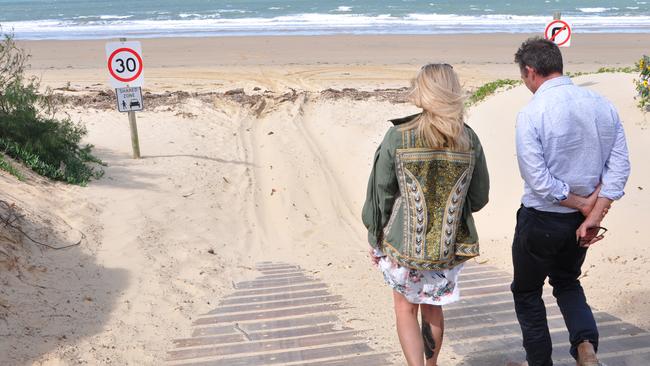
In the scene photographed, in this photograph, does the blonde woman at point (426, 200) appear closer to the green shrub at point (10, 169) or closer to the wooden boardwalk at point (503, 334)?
the wooden boardwalk at point (503, 334)

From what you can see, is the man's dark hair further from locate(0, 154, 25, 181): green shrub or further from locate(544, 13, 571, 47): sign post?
locate(544, 13, 571, 47): sign post

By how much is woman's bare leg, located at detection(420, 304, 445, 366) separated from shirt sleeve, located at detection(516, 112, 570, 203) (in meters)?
0.83

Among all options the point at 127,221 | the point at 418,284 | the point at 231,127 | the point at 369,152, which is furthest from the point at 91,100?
the point at 418,284

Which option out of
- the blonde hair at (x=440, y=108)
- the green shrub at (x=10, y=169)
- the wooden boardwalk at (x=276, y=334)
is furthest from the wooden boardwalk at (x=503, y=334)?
the green shrub at (x=10, y=169)

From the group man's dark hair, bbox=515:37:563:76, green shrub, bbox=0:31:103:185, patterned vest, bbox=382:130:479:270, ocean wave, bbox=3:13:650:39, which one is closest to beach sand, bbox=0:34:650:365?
green shrub, bbox=0:31:103:185

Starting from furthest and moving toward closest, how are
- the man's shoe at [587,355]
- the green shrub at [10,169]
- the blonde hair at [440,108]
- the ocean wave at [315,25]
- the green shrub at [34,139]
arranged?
the ocean wave at [315,25] < the green shrub at [34,139] < the green shrub at [10,169] < the man's shoe at [587,355] < the blonde hair at [440,108]

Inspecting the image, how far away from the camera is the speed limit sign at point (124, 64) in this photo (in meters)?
8.79

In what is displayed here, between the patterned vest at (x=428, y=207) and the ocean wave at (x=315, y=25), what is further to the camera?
the ocean wave at (x=315, y=25)

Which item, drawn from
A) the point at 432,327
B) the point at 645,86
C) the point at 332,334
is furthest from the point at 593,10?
the point at 432,327

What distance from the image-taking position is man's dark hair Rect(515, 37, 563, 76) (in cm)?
348

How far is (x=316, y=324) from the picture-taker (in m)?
4.71

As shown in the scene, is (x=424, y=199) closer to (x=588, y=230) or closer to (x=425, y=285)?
(x=425, y=285)

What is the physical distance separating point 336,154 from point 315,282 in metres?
5.38

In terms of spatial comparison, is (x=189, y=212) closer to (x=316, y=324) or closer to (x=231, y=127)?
(x=316, y=324)
